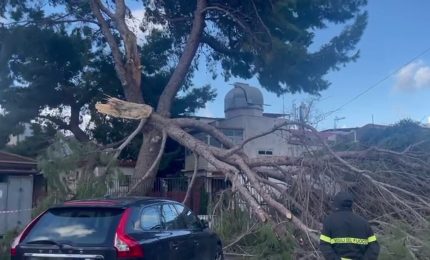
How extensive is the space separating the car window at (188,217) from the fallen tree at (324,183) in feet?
8.37

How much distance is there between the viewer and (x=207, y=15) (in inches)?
738

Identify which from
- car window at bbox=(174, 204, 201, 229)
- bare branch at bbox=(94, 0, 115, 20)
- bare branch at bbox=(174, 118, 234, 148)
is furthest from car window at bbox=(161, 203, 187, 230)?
bare branch at bbox=(94, 0, 115, 20)

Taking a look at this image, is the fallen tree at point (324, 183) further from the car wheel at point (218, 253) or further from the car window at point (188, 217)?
the car window at point (188, 217)

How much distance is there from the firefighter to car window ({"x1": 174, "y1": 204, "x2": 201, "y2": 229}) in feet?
9.23

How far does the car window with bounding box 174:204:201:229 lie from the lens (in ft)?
26.2

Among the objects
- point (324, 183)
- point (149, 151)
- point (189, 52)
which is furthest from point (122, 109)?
point (324, 183)

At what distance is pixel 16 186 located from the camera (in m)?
15.7

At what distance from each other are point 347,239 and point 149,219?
8.18ft

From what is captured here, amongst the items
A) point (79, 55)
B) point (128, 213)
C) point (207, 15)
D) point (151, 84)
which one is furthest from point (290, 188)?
point (79, 55)

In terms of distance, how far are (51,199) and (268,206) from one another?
15.8ft

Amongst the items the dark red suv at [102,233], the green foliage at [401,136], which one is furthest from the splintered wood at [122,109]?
the dark red suv at [102,233]

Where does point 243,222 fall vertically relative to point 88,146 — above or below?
below

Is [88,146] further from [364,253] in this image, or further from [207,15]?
[364,253]

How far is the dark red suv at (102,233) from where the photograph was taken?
19.4 ft
